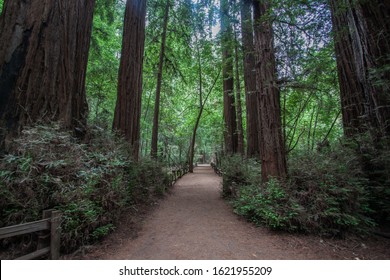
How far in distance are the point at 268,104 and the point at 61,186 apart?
462 centimetres

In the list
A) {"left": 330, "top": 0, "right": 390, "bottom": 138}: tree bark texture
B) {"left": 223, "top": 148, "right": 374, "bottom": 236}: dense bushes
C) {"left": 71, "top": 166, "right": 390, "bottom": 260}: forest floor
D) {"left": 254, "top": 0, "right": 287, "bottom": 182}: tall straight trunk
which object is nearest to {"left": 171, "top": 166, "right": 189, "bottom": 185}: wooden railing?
{"left": 71, "top": 166, "right": 390, "bottom": 260}: forest floor

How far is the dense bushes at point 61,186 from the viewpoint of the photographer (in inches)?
121

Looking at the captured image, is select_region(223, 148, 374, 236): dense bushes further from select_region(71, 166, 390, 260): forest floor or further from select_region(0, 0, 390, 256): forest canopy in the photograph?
select_region(71, 166, 390, 260): forest floor

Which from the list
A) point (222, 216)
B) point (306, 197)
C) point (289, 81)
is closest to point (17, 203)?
point (222, 216)

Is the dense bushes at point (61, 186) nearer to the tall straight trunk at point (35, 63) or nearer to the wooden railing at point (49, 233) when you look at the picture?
the wooden railing at point (49, 233)

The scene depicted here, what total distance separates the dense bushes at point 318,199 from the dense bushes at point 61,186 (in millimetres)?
3013

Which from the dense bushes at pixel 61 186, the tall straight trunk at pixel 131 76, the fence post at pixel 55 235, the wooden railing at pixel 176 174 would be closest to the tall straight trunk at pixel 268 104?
the dense bushes at pixel 61 186

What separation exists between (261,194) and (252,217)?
55cm

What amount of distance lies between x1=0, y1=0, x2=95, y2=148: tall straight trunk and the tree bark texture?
5888 mm

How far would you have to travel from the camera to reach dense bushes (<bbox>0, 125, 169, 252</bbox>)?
10.1 ft

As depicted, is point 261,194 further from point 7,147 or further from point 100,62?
point 100,62

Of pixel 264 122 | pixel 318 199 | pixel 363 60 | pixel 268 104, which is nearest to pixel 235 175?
pixel 264 122

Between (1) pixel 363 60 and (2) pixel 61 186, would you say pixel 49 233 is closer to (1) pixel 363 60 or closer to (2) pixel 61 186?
(2) pixel 61 186

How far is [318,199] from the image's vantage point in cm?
387
